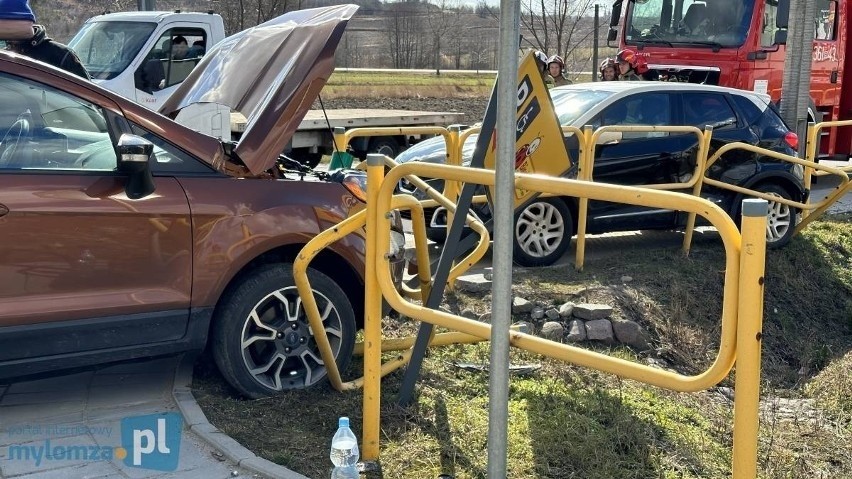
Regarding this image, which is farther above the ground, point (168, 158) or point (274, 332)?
point (168, 158)

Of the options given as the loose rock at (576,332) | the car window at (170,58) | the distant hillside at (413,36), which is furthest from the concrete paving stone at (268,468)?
the distant hillside at (413,36)

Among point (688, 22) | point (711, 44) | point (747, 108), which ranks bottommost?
point (747, 108)

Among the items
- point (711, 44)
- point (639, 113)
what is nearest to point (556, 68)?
point (639, 113)

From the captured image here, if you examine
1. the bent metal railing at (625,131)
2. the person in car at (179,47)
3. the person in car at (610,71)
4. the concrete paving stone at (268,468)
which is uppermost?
the person in car at (179,47)

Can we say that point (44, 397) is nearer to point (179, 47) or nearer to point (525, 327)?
point (525, 327)

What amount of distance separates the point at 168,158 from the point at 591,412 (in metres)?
2.55

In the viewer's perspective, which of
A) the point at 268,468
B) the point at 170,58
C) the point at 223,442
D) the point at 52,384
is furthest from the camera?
the point at 170,58

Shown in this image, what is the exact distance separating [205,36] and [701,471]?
36.6 ft

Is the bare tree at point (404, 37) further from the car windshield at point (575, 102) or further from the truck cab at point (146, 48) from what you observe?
the car windshield at point (575, 102)

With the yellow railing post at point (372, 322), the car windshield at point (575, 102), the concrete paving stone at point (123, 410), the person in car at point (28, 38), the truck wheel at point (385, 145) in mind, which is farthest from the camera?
the truck wheel at point (385, 145)

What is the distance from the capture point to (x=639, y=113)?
9062 mm

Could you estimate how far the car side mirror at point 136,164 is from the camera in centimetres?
432

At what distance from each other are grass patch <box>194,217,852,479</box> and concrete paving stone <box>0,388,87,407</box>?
63 cm

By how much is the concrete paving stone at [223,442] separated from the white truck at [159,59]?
28.1 ft
